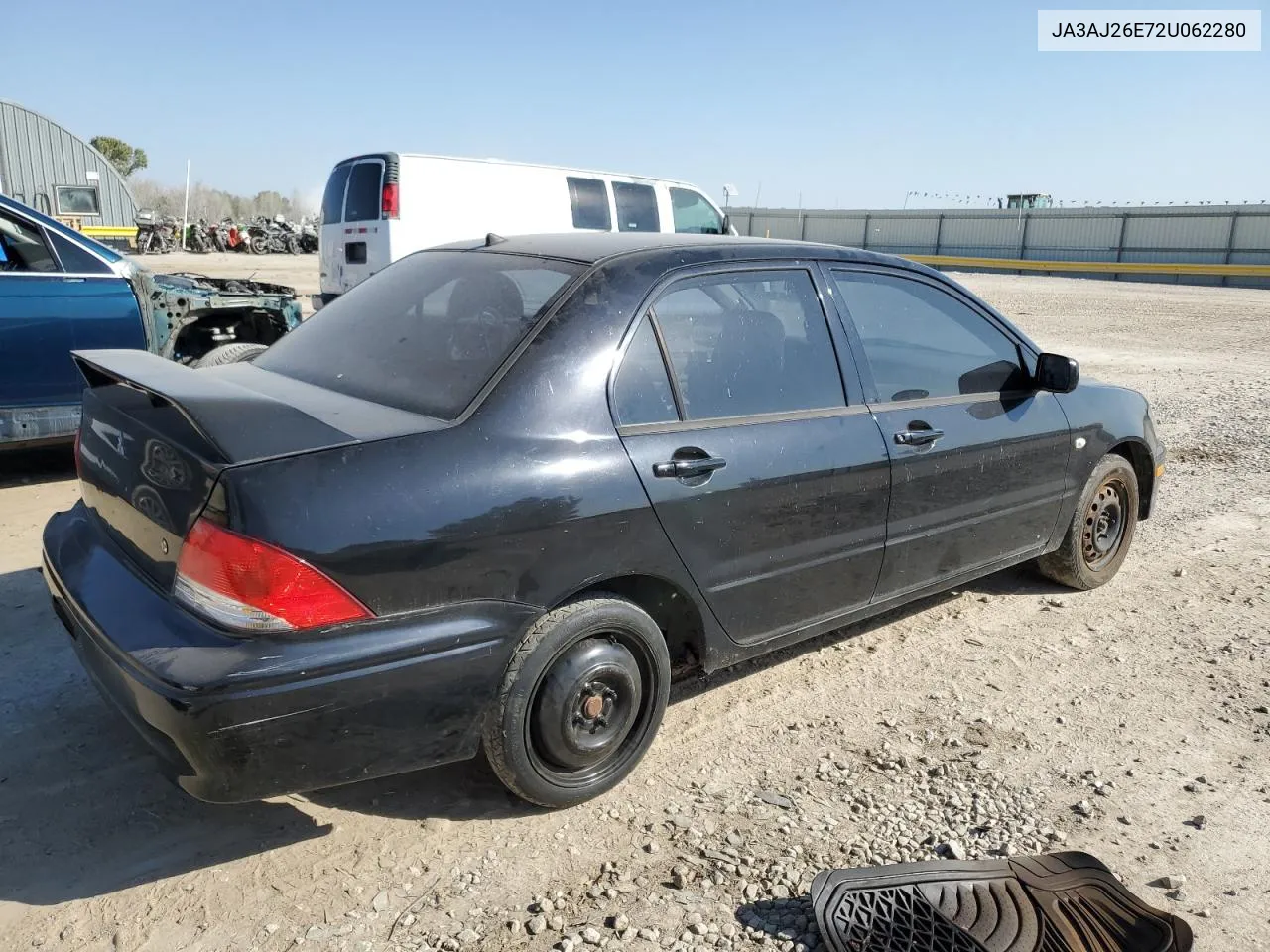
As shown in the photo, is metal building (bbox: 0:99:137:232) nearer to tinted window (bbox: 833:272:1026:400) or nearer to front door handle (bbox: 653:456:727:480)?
tinted window (bbox: 833:272:1026:400)

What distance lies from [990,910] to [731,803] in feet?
2.56

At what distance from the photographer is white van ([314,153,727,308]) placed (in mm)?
10766

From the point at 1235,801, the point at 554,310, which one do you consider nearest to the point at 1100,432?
the point at 1235,801

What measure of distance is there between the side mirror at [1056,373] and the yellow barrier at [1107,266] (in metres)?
27.2

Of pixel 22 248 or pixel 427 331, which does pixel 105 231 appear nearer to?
pixel 22 248

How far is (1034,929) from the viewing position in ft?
7.49

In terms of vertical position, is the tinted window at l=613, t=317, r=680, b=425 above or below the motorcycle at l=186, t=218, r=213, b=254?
below

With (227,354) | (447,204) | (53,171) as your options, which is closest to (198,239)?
(53,171)

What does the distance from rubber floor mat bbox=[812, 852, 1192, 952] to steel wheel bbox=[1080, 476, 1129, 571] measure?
7.69ft

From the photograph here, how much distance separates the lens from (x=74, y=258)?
5641 mm

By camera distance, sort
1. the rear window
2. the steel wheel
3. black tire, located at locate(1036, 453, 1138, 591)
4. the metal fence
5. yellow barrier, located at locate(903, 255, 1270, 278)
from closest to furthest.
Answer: the rear window
black tire, located at locate(1036, 453, 1138, 591)
the steel wheel
yellow barrier, located at locate(903, 255, 1270, 278)
the metal fence

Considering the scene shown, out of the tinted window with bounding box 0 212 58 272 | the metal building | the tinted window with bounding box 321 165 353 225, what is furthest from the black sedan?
the metal building

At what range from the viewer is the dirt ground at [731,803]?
2.36m

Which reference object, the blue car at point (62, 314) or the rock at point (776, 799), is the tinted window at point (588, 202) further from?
the rock at point (776, 799)
